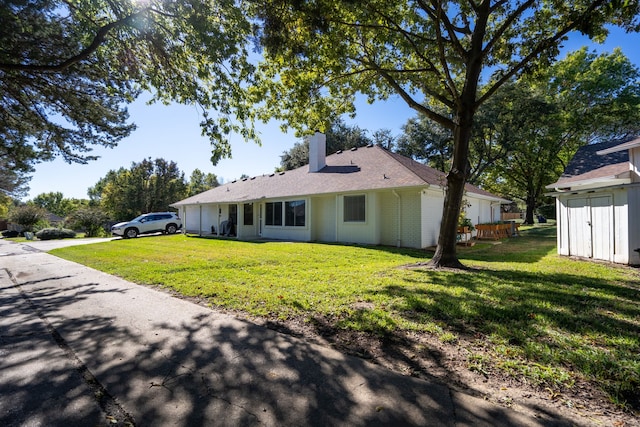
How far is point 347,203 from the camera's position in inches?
588

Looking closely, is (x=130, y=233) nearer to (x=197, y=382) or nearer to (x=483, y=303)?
(x=197, y=382)

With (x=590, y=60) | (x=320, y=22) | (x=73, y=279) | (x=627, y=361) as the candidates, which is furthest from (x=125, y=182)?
(x=590, y=60)

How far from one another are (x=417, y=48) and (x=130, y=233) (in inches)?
889

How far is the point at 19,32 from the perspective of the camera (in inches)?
262

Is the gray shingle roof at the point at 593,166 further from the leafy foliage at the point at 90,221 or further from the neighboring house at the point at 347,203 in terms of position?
the leafy foliage at the point at 90,221

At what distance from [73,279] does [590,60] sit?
38.7 m

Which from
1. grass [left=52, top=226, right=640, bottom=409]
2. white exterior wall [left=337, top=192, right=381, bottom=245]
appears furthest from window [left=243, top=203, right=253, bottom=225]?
grass [left=52, top=226, right=640, bottom=409]

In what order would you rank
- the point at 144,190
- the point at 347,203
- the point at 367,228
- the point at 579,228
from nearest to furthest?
the point at 579,228
the point at 367,228
the point at 347,203
the point at 144,190

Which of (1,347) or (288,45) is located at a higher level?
(288,45)

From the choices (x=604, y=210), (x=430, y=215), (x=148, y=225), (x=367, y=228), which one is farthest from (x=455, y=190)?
(x=148, y=225)

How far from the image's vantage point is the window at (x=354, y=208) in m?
14.4

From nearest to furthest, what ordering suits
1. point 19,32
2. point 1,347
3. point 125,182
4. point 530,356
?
point 530,356 → point 1,347 → point 19,32 → point 125,182

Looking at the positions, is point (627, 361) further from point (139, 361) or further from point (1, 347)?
point (1, 347)

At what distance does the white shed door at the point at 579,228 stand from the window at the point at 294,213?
11447 millimetres
